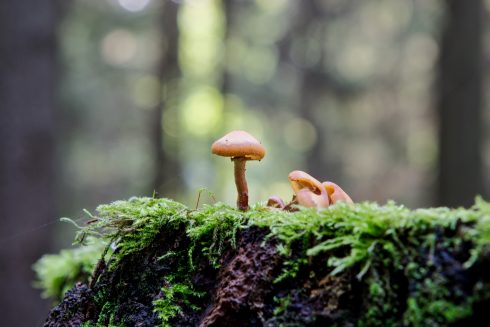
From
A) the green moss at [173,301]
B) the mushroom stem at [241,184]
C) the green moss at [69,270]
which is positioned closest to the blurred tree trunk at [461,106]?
the mushroom stem at [241,184]

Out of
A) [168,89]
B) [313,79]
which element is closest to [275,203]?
[168,89]

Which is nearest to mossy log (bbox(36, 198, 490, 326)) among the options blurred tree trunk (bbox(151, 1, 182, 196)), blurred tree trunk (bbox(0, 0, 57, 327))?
blurred tree trunk (bbox(0, 0, 57, 327))

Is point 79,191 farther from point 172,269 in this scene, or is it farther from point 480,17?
point 172,269

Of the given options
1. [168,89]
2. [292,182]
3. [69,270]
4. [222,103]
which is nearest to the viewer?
[292,182]

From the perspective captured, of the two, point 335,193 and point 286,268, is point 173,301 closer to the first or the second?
point 286,268

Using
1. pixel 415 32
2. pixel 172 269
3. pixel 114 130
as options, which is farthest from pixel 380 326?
pixel 114 130

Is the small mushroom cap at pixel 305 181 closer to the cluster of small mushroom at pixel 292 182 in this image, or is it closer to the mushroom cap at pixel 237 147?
the cluster of small mushroom at pixel 292 182
